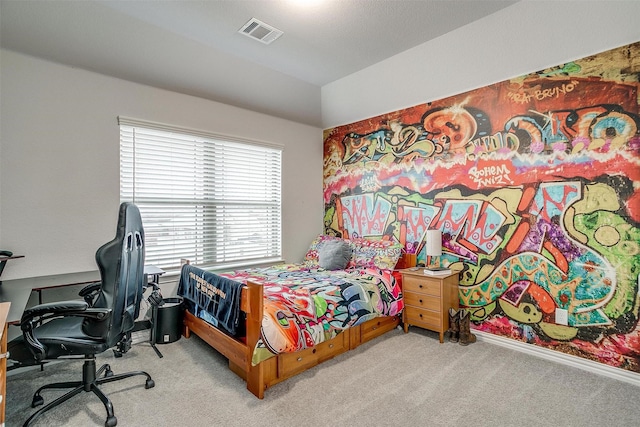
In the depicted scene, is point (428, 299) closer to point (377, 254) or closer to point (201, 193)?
point (377, 254)

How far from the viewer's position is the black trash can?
300 centimetres

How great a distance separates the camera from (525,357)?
278 centimetres

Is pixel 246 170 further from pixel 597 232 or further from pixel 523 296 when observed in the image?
pixel 597 232

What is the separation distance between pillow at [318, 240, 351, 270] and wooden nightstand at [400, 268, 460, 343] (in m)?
0.67

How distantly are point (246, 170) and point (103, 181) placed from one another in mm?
1560

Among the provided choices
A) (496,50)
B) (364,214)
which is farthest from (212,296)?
(496,50)

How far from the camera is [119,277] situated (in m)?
1.92

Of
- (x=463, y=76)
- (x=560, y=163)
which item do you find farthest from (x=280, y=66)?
(x=560, y=163)

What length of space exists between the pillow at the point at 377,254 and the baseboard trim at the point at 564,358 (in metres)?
1.09

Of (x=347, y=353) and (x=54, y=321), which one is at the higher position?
(x=54, y=321)

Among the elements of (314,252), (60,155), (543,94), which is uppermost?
(543,94)

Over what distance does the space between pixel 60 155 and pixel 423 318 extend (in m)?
3.74

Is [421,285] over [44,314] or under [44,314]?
under

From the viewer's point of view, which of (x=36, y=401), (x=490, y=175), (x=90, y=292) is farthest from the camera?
(x=490, y=175)
